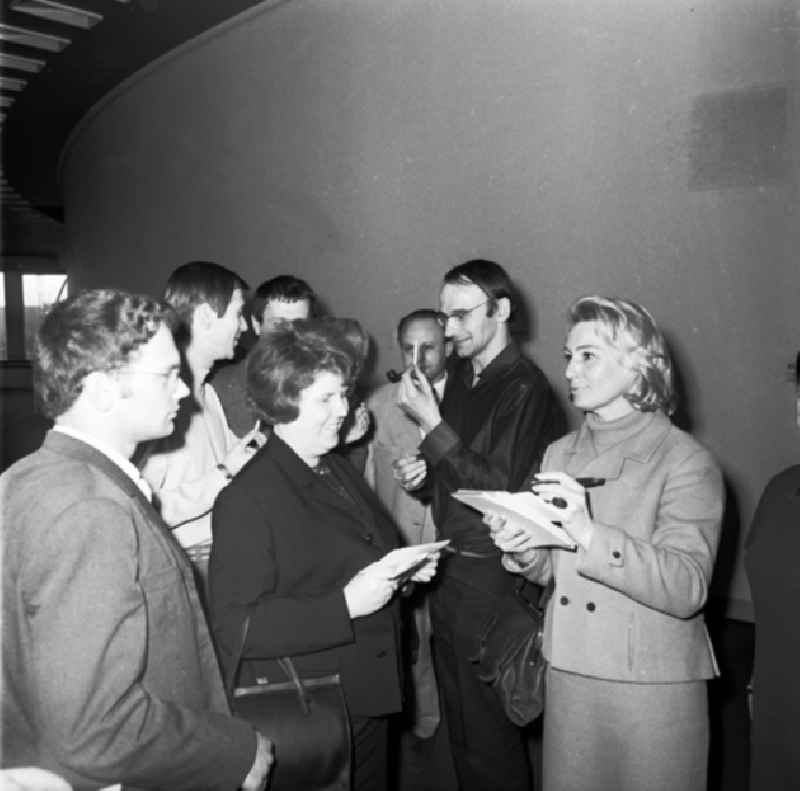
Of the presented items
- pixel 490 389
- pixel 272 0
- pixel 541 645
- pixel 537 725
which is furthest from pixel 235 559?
pixel 272 0

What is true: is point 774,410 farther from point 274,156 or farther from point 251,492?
point 274,156

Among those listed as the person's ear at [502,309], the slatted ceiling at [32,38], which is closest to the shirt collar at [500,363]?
the person's ear at [502,309]

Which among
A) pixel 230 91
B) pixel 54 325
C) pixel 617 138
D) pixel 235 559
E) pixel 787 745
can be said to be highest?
pixel 230 91

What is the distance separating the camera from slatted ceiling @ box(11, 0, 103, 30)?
555cm

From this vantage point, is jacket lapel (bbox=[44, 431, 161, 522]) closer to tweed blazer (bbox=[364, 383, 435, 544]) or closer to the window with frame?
tweed blazer (bbox=[364, 383, 435, 544])

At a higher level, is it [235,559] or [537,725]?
[235,559]

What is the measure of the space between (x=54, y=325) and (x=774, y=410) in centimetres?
342

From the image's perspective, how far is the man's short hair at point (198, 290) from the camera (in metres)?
2.57

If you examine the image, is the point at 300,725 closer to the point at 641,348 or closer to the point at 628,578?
the point at 628,578

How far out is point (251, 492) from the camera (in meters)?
1.80

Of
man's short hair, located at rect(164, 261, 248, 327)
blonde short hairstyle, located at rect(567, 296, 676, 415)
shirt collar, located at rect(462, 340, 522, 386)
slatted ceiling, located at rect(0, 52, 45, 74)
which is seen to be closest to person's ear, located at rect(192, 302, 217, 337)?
man's short hair, located at rect(164, 261, 248, 327)

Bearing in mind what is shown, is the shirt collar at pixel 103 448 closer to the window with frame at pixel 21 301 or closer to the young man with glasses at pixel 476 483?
the young man with glasses at pixel 476 483

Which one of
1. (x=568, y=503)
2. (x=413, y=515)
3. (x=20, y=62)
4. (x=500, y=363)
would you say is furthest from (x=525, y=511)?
(x=20, y=62)

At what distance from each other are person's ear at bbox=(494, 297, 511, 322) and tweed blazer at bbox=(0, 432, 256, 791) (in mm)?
1628
